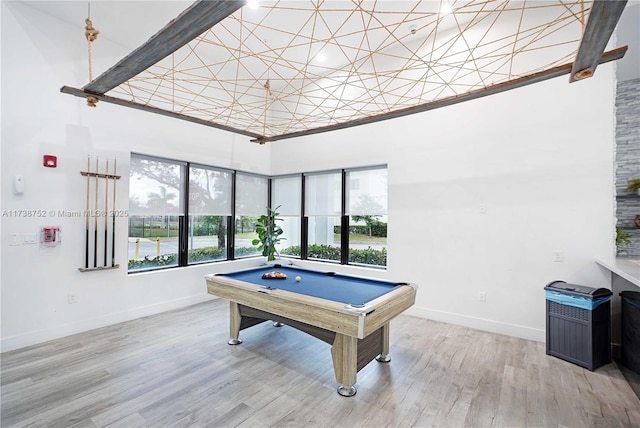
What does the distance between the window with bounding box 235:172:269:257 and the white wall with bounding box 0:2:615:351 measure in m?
1.34

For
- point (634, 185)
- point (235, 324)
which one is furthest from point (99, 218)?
point (634, 185)

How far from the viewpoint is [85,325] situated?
360 cm

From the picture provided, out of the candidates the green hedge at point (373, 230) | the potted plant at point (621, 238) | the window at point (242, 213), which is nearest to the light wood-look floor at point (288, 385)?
the potted plant at point (621, 238)

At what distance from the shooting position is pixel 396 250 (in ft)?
14.6

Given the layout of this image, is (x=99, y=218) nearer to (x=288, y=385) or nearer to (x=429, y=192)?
(x=288, y=385)

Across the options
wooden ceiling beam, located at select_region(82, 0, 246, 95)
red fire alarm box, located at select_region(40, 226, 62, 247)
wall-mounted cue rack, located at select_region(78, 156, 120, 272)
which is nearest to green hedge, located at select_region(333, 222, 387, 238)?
wall-mounted cue rack, located at select_region(78, 156, 120, 272)

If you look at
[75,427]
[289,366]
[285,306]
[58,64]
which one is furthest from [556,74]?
[58,64]

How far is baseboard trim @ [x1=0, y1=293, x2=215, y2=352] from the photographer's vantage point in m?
3.14

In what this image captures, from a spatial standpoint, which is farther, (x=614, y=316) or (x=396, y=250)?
(x=396, y=250)

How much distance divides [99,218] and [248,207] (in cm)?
248

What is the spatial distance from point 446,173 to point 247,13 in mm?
3305

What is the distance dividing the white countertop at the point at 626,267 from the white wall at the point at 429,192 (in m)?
0.20

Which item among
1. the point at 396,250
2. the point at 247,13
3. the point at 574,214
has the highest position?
A: the point at 247,13

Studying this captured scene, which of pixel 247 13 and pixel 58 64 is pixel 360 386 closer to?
pixel 247 13
